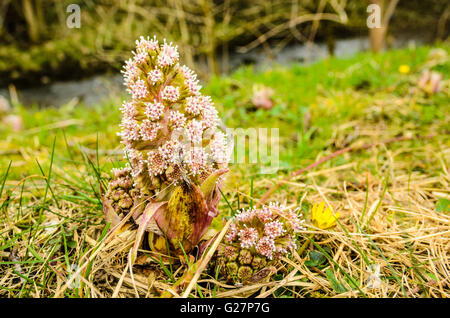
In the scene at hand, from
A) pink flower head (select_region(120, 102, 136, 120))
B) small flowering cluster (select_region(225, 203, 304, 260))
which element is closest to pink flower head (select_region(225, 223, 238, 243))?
small flowering cluster (select_region(225, 203, 304, 260))

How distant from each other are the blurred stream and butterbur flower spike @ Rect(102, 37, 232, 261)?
4.81 meters

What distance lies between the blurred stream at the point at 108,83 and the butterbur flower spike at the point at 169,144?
15.8ft

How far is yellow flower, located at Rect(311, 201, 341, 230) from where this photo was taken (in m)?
1.44

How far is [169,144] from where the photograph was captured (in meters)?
1.17

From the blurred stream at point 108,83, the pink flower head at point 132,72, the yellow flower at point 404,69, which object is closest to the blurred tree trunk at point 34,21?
the blurred stream at point 108,83

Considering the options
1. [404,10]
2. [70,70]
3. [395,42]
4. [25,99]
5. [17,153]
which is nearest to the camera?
[17,153]

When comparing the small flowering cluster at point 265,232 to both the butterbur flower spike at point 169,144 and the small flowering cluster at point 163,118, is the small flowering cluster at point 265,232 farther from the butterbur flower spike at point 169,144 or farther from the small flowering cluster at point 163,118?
the small flowering cluster at point 163,118

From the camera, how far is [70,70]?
28.1 feet

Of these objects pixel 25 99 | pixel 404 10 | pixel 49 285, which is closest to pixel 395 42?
pixel 404 10

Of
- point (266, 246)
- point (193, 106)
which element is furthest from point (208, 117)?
point (266, 246)

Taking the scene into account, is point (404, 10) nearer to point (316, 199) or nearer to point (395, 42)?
point (395, 42)

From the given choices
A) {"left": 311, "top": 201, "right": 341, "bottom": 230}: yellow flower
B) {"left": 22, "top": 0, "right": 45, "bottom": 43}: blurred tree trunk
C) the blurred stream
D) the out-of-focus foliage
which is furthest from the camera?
{"left": 22, "top": 0, "right": 45, "bottom": 43}: blurred tree trunk

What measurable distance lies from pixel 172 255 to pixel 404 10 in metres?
12.4

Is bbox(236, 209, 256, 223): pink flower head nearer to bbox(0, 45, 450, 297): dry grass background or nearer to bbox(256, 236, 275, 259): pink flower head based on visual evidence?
bbox(256, 236, 275, 259): pink flower head
